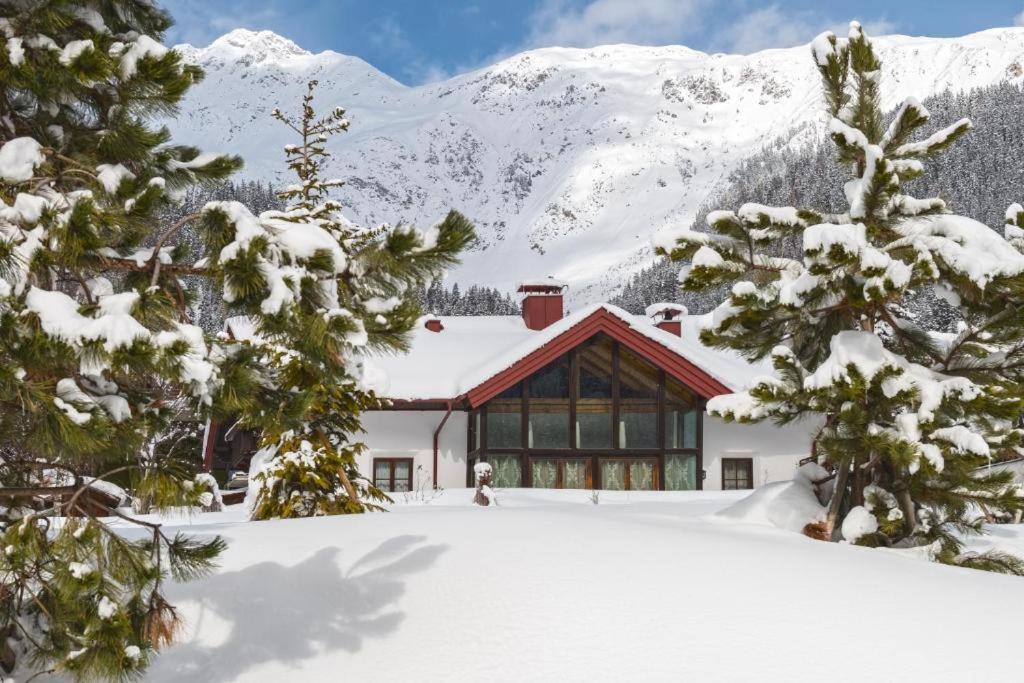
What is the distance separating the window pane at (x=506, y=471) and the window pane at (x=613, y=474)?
240 cm

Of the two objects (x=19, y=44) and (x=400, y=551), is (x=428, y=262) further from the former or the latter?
(x=400, y=551)

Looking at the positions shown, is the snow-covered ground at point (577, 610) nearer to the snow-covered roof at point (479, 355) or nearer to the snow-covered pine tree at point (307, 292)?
the snow-covered pine tree at point (307, 292)

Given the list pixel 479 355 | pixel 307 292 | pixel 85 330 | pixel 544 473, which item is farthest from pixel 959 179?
pixel 85 330

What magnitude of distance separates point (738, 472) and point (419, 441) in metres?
9.31

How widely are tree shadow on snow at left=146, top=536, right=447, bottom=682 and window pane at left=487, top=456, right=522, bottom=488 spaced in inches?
673

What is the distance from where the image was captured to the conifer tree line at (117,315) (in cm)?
404

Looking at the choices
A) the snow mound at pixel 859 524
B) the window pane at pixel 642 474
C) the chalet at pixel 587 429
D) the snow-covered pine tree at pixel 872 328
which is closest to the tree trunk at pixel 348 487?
the snow-covered pine tree at pixel 872 328

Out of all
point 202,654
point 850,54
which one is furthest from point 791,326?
point 202,654

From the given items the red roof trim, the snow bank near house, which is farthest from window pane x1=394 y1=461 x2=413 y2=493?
the snow bank near house

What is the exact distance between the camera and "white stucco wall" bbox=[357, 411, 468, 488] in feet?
82.4

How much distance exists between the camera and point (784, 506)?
32.4 ft

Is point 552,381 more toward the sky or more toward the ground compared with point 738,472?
more toward the sky

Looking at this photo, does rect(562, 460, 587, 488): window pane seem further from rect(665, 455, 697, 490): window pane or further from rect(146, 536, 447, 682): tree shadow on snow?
rect(146, 536, 447, 682): tree shadow on snow

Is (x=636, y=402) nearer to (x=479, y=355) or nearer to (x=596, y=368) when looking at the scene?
(x=596, y=368)
